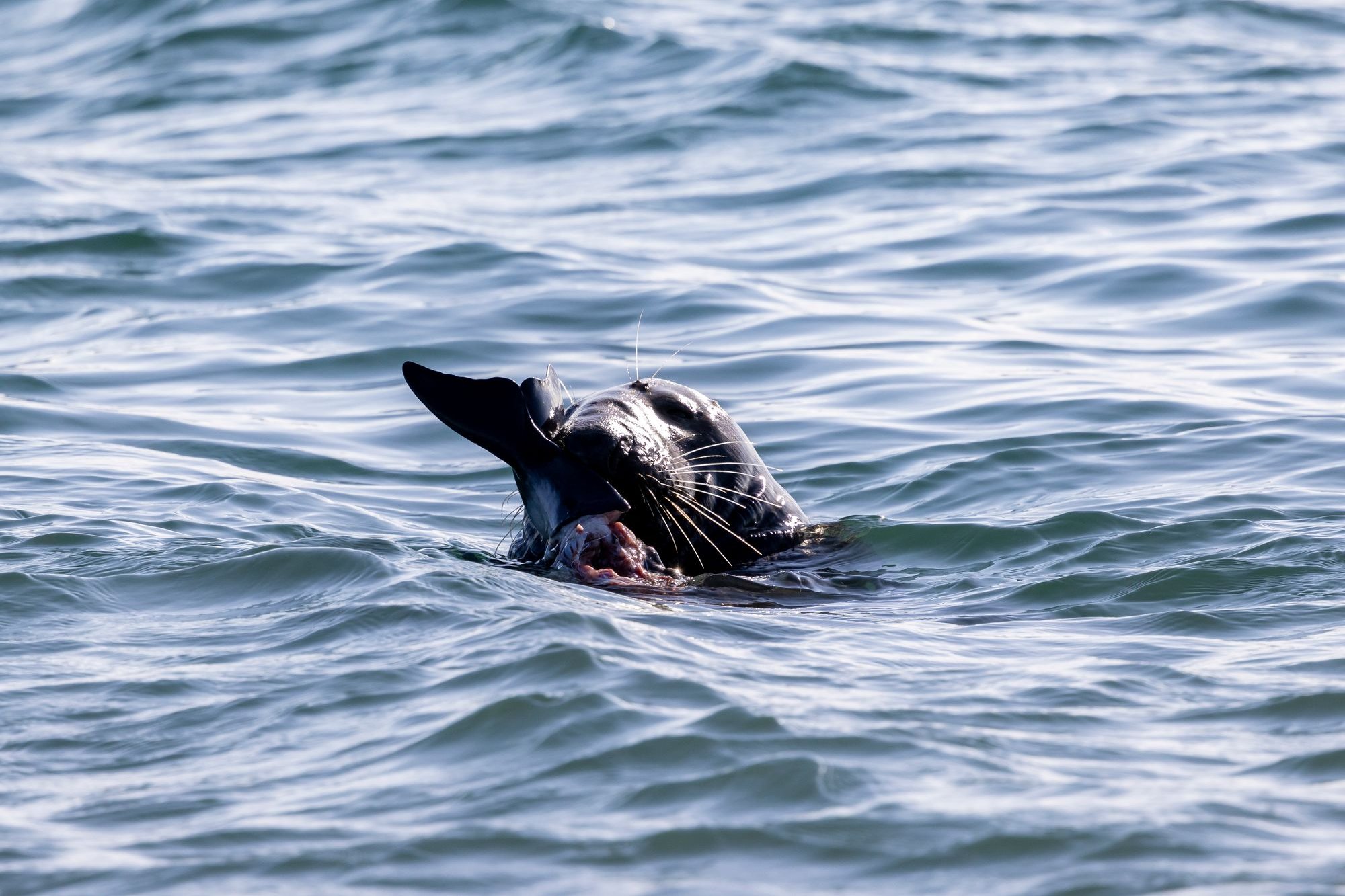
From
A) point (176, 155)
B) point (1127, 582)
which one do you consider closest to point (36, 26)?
point (176, 155)

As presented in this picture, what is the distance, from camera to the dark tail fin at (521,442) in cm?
520

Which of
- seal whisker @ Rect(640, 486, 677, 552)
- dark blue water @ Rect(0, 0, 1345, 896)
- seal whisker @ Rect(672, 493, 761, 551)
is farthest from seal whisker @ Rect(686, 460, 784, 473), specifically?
dark blue water @ Rect(0, 0, 1345, 896)

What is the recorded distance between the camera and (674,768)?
386 centimetres

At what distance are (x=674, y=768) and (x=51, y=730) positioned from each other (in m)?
1.54

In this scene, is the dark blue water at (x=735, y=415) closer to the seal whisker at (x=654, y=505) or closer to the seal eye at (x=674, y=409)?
the seal whisker at (x=654, y=505)

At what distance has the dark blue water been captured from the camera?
3654 millimetres

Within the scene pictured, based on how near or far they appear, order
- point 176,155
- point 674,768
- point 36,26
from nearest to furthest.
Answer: point 674,768 < point 176,155 < point 36,26

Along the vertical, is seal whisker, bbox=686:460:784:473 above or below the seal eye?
below

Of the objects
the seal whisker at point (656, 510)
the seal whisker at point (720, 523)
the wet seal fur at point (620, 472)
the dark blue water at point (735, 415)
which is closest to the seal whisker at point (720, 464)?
the wet seal fur at point (620, 472)

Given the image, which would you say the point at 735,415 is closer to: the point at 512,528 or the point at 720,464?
the point at 720,464

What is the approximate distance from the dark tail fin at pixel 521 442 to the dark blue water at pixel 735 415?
0.31 m

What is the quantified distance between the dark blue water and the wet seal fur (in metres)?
0.25

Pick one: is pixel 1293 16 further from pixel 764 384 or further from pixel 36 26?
pixel 36 26

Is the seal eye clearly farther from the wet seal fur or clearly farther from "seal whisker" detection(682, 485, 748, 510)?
"seal whisker" detection(682, 485, 748, 510)
